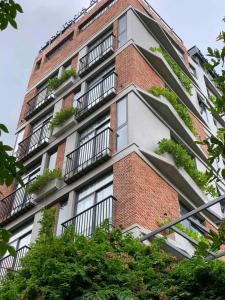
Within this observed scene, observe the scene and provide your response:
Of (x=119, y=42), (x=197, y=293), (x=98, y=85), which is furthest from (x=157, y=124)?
(x=197, y=293)

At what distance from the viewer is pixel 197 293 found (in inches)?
384

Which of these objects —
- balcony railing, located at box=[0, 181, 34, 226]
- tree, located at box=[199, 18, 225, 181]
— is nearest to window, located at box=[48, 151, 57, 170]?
balcony railing, located at box=[0, 181, 34, 226]

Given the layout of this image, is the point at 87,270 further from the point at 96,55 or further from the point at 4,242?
the point at 96,55

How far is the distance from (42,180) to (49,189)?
48 cm


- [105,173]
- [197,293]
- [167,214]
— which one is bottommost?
[197,293]

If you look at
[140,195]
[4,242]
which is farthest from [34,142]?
[4,242]

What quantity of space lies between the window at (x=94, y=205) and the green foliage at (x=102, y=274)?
2755 mm

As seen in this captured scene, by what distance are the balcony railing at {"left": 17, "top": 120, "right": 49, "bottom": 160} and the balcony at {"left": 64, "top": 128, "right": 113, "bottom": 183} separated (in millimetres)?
2680

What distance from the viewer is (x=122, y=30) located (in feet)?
71.4

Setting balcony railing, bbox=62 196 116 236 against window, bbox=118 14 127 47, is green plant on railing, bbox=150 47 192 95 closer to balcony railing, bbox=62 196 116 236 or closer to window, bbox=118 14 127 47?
window, bbox=118 14 127 47

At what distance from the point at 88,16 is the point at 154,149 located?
1237cm

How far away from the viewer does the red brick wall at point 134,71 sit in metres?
18.5

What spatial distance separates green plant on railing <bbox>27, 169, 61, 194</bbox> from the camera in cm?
1756

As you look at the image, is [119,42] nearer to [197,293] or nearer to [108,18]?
[108,18]
